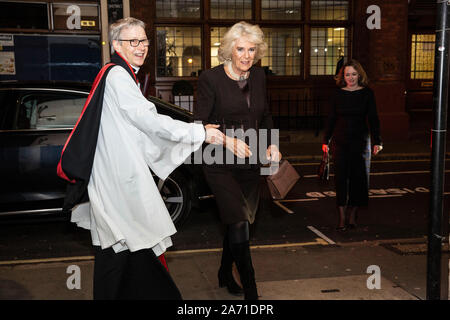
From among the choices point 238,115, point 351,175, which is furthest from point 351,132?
point 238,115

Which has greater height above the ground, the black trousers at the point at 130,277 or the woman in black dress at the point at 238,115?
the woman in black dress at the point at 238,115

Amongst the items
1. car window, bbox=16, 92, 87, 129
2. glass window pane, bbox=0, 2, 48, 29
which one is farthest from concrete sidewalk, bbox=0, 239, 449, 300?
glass window pane, bbox=0, 2, 48, 29

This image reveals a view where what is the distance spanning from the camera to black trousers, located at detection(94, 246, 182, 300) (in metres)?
3.22

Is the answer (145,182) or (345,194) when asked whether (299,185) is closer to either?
(345,194)

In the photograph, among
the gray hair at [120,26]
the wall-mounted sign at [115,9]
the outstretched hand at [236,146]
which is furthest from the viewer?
the wall-mounted sign at [115,9]

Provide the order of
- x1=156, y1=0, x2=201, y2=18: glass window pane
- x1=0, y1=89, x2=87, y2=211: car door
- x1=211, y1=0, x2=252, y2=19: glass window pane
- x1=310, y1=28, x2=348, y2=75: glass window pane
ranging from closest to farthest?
x1=0, y1=89, x2=87, y2=211: car door < x1=156, y1=0, x2=201, y2=18: glass window pane < x1=211, y1=0, x2=252, y2=19: glass window pane < x1=310, y1=28, x2=348, y2=75: glass window pane

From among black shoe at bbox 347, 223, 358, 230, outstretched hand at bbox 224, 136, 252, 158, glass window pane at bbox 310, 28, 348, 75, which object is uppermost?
glass window pane at bbox 310, 28, 348, 75

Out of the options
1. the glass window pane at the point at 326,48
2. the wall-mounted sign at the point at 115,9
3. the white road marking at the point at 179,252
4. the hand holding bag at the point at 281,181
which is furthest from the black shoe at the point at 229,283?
the glass window pane at the point at 326,48

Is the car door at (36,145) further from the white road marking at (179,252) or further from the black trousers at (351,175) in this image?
the black trousers at (351,175)

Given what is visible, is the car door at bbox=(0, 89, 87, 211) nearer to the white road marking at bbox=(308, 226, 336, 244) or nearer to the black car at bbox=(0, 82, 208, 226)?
the black car at bbox=(0, 82, 208, 226)

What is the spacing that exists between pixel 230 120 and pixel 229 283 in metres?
1.31

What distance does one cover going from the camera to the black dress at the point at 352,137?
6047 millimetres

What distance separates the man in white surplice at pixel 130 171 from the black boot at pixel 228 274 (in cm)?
92

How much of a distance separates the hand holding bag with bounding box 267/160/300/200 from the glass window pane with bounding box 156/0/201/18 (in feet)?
36.9
